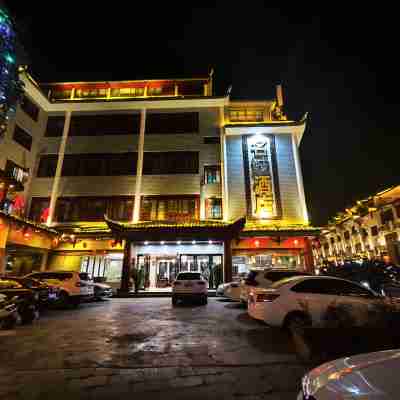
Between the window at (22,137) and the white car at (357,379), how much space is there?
2676 cm

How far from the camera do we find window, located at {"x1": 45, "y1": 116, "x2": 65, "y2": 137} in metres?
24.9

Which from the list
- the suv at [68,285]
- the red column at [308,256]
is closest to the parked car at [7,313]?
Answer: the suv at [68,285]

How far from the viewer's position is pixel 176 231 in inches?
739

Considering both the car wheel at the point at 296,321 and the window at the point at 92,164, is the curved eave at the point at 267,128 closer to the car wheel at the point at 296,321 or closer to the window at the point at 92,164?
the window at the point at 92,164

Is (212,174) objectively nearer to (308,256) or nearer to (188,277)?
(308,256)

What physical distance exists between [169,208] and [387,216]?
20.2 meters

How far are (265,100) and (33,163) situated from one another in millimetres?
24330

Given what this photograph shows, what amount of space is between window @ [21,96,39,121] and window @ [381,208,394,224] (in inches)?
1369

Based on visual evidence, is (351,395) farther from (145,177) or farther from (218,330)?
(145,177)

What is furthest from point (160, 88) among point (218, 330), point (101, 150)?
point (218, 330)

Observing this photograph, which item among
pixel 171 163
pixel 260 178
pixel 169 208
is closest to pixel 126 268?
pixel 169 208

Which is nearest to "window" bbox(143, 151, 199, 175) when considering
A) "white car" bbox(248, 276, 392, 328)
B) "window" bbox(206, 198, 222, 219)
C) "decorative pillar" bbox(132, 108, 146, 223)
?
"decorative pillar" bbox(132, 108, 146, 223)

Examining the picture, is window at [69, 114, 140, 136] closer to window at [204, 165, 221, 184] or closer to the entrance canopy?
window at [204, 165, 221, 184]

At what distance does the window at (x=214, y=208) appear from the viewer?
21.7 meters
